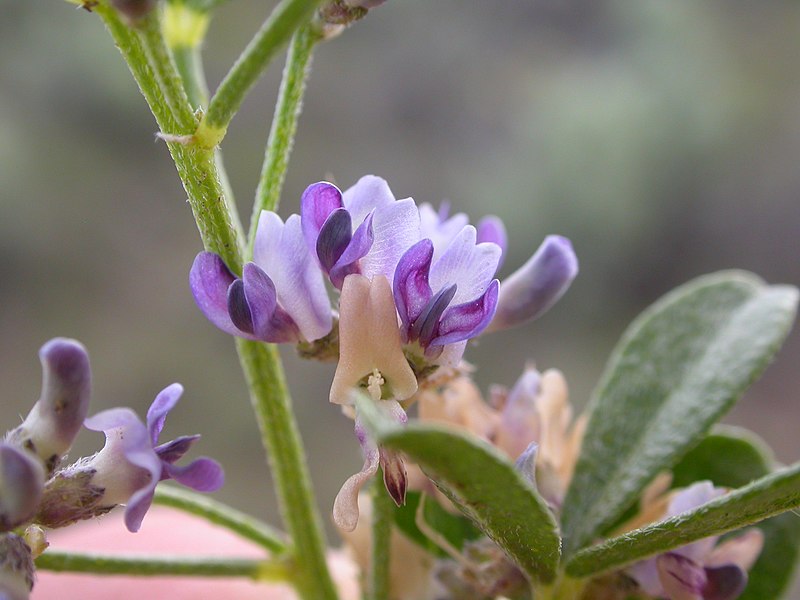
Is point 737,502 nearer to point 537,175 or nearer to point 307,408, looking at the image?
point 307,408

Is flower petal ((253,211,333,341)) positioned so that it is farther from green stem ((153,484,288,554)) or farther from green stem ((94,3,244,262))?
green stem ((153,484,288,554))

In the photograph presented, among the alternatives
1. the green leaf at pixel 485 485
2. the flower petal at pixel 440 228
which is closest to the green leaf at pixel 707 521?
the green leaf at pixel 485 485

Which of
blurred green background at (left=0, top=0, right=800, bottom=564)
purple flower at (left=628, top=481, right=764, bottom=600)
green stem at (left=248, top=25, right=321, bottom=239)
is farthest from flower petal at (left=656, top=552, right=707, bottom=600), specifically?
blurred green background at (left=0, top=0, right=800, bottom=564)

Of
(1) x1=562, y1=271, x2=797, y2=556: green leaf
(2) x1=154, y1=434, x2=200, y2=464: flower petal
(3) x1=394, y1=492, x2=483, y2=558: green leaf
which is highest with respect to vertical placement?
(2) x1=154, y1=434, x2=200, y2=464: flower petal

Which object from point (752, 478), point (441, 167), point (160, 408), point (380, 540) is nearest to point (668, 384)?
point (752, 478)

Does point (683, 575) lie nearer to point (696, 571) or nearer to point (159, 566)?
point (696, 571)

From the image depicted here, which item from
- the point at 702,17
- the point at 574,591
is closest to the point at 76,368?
the point at 574,591

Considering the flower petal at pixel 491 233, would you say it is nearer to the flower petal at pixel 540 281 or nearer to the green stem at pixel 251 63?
the flower petal at pixel 540 281
